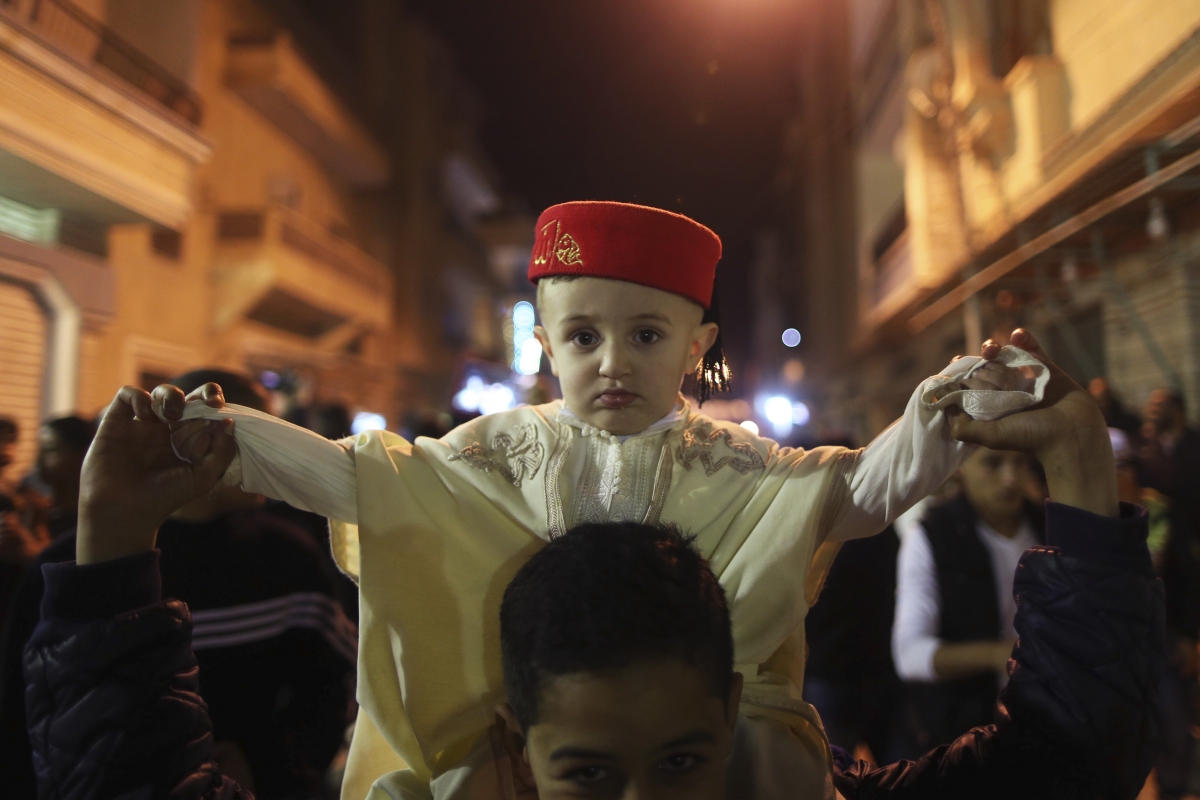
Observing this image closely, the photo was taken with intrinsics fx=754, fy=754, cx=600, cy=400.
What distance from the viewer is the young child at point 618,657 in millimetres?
1120

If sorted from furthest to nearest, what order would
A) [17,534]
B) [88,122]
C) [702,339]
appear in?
1. [88,122]
2. [17,534]
3. [702,339]

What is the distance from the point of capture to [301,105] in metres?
13.2

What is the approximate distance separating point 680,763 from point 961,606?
2024 mm

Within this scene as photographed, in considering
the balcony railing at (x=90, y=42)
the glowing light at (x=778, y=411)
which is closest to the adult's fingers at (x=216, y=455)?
the balcony railing at (x=90, y=42)

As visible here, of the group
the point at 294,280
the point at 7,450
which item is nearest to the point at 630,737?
the point at 7,450

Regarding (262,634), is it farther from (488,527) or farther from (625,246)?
(625,246)

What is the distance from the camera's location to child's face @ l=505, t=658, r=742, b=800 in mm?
Result: 1121

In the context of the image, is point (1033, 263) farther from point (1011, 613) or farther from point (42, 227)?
point (42, 227)

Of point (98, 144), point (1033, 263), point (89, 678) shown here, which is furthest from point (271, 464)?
point (1033, 263)

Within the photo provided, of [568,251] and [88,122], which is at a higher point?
[88,122]

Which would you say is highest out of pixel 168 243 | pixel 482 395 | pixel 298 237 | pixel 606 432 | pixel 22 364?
pixel 298 237

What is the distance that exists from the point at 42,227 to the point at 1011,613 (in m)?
3.68

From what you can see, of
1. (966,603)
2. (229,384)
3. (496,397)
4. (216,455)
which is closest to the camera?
(216,455)

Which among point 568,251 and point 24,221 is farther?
point 24,221
